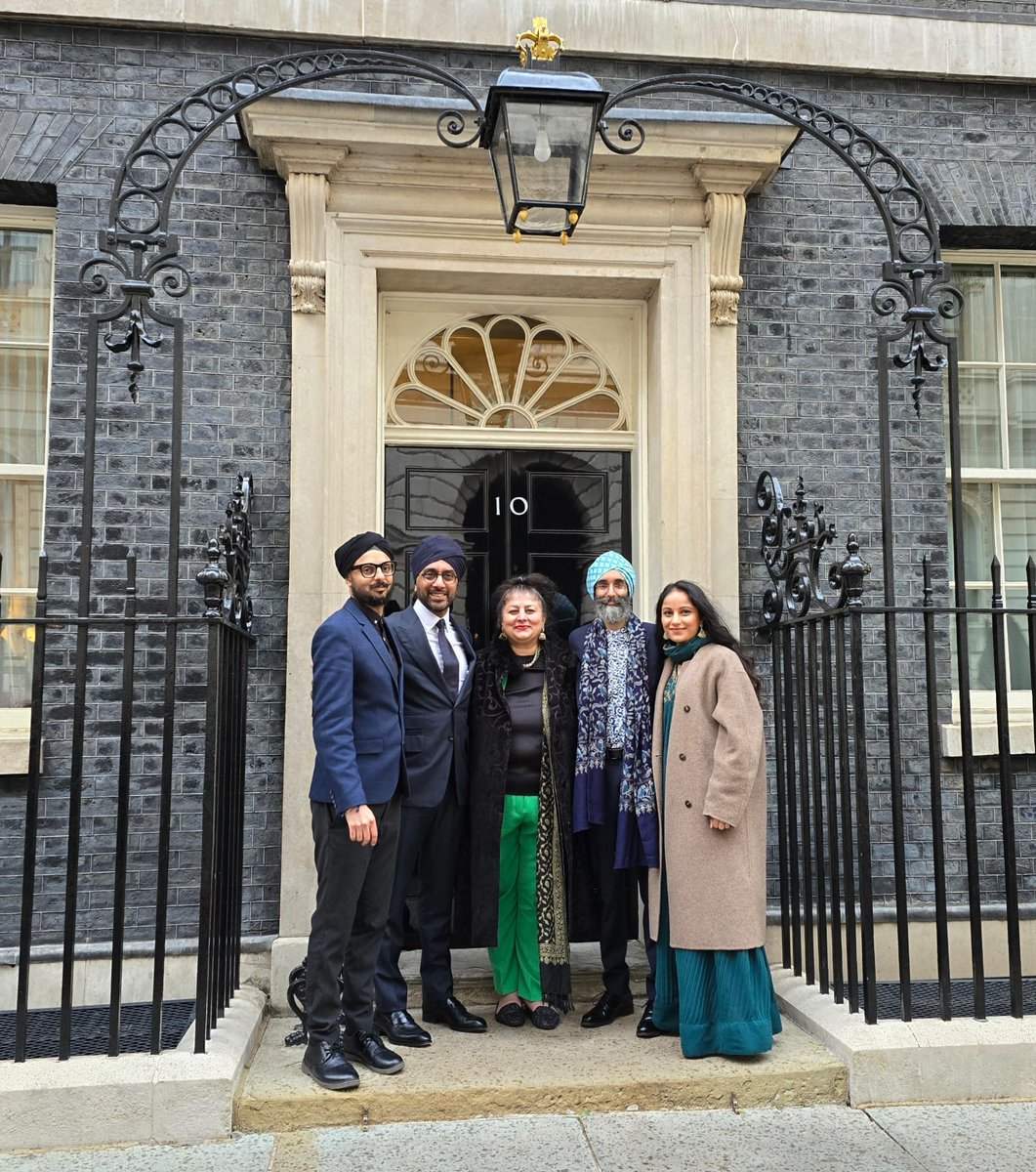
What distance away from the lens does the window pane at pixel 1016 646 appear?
654cm

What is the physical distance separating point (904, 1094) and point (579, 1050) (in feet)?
3.98

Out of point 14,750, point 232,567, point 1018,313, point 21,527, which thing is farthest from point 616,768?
point 1018,313

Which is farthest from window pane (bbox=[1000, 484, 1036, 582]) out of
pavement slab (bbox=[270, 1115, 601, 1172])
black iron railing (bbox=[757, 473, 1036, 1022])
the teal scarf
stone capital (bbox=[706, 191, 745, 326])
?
pavement slab (bbox=[270, 1115, 601, 1172])

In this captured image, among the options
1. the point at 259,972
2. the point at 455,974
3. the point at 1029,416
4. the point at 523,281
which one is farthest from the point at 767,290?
the point at 259,972

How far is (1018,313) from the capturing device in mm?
6762

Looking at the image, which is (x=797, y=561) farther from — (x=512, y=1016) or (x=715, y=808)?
(x=512, y=1016)

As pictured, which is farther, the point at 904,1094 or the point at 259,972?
the point at 259,972

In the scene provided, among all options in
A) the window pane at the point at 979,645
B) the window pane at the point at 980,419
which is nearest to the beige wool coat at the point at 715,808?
the window pane at the point at 979,645

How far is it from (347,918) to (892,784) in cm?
212

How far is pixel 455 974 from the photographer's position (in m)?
5.47

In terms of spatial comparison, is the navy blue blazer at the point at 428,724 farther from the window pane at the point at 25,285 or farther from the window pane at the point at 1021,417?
the window pane at the point at 1021,417

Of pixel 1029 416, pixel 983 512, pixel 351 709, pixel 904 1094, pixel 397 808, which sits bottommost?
pixel 904 1094

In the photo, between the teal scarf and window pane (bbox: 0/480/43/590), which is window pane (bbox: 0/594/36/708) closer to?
window pane (bbox: 0/480/43/590)

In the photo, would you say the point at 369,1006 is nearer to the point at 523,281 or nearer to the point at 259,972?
the point at 259,972
